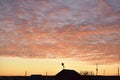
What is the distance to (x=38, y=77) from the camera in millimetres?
73125

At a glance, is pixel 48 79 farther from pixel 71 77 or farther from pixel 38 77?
pixel 71 77

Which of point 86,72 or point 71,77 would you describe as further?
point 86,72

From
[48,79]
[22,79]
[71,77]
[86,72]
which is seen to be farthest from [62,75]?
[86,72]

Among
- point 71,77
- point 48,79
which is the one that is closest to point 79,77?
point 71,77

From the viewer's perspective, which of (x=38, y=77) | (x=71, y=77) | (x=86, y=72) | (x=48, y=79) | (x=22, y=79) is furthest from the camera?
(x=86, y=72)

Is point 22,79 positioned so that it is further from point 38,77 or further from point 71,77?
point 71,77

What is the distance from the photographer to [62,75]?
5119 cm

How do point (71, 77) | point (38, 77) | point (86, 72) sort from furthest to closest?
point (86, 72), point (38, 77), point (71, 77)

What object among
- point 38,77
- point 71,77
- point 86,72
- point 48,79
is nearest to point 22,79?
point 48,79

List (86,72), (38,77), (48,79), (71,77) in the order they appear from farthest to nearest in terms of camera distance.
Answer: (86,72) < (48,79) < (38,77) < (71,77)

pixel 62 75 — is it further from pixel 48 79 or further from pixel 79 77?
pixel 48 79

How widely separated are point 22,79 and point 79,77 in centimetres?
6058

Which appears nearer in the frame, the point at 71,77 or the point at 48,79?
the point at 71,77

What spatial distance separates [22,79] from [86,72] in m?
51.7
